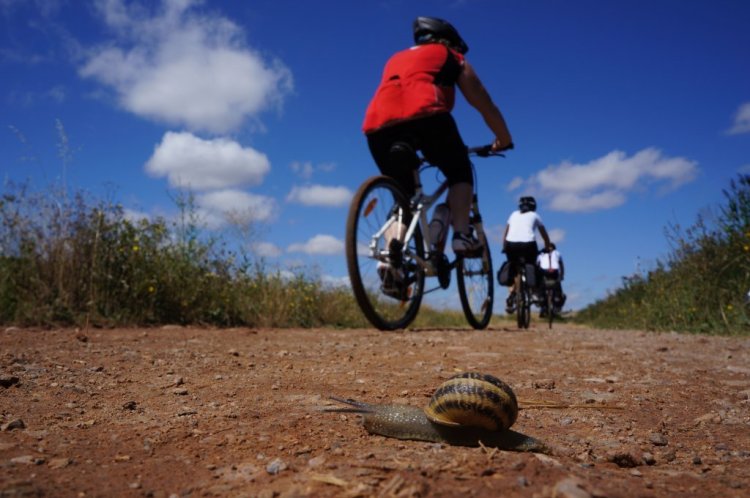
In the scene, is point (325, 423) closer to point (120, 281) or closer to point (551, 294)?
point (120, 281)

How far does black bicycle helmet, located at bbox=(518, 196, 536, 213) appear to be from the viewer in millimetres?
10080

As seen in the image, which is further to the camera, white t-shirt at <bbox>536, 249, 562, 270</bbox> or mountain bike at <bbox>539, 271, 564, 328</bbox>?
white t-shirt at <bbox>536, 249, 562, 270</bbox>

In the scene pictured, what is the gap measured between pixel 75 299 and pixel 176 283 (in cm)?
97

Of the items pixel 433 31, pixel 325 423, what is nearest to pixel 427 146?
pixel 433 31

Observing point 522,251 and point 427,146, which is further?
point 522,251

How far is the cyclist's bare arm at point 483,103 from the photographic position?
16.3 feet

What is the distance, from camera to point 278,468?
1562mm

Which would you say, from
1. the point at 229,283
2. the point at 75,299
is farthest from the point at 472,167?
the point at 75,299

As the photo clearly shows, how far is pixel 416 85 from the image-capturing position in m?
4.71

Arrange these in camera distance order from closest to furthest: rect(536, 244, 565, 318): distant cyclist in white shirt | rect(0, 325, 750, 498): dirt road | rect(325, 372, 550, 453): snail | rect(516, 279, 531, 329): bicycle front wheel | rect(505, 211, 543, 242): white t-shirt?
rect(0, 325, 750, 498): dirt road, rect(325, 372, 550, 453): snail, rect(516, 279, 531, 329): bicycle front wheel, rect(505, 211, 543, 242): white t-shirt, rect(536, 244, 565, 318): distant cyclist in white shirt

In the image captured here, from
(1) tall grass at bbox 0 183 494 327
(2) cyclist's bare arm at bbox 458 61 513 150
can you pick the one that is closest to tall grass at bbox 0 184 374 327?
(1) tall grass at bbox 0 183 494 327

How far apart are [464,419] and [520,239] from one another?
746cm

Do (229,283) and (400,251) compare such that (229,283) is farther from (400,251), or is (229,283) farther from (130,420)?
(130,420)

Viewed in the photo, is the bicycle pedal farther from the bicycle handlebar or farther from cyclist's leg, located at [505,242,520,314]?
cyclist's leg, located at [505,242,520,314]
